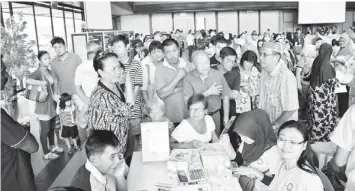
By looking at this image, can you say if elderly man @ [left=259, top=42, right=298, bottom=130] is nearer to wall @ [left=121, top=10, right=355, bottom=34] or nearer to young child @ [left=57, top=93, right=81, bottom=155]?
young child @ [left=57, top=93, right=81, bottom=155]

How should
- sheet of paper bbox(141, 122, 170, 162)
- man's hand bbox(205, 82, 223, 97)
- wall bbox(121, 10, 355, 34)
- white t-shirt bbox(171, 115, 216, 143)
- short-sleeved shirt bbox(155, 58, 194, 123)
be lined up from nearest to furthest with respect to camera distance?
sheet of paper bbox(141, 122, 170, 162)
white t-shirt bbox(171, 115, 216, 143)
man's hand bbox(205, 82, 223, 97)
short-sleeved shirt bbox(155, 58, 194, 123)
wall bbox(121, 10, 355, 34)

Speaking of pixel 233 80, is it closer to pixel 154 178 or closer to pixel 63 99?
pixel 154 178

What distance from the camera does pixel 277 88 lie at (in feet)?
8.39

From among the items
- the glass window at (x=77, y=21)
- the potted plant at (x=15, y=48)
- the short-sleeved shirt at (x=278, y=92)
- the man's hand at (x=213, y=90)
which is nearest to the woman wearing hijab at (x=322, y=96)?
the short-sleeved shirt at (x=278, y=92)

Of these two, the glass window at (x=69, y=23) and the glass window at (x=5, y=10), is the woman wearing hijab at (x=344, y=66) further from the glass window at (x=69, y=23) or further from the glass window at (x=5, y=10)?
the glass window at (x=69, y=23)

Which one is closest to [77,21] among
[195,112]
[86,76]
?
[86,76]

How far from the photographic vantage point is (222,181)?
1.91m

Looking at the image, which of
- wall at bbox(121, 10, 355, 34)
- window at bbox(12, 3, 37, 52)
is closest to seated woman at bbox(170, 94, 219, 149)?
window at bbox(12, 3, 37, 52)

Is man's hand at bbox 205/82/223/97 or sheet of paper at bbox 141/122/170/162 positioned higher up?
man's hand at bbox 205/82/223/97

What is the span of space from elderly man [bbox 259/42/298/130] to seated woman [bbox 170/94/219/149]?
0.54 meters

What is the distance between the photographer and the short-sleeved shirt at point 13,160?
5.67 ft

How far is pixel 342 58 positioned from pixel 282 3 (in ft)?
36.0

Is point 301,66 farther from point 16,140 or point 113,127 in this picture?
point 16,140

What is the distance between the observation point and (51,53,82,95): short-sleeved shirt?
4.09 metres
